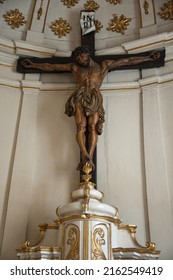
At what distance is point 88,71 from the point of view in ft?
16.0

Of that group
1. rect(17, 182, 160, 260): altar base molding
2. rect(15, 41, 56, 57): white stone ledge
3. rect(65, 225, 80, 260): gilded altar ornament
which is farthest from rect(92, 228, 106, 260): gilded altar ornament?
rect(15, 41, 56, 57): white stone ledge

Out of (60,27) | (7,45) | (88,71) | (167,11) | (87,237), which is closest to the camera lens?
(87,237)

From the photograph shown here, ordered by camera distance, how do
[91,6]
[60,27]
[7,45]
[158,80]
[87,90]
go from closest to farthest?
1. [87,90]
2. [158,80]
3. [7,45]
4. [60,27]
5. [91,6]

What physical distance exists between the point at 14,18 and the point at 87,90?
2.30 meters

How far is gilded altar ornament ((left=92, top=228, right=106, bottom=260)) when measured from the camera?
326cm

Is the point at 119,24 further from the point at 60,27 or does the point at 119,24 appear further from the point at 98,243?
the point at 98,243

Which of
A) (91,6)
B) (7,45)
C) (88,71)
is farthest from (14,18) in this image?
(88,71)

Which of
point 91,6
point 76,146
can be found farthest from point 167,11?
point 76,146

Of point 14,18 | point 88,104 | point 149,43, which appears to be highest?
point 14,18

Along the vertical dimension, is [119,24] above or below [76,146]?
above

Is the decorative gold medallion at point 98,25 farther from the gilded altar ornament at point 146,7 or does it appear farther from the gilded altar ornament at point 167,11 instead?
the gilded altar ornament at point 167,11

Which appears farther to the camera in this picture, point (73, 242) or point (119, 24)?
point (119, 24)
